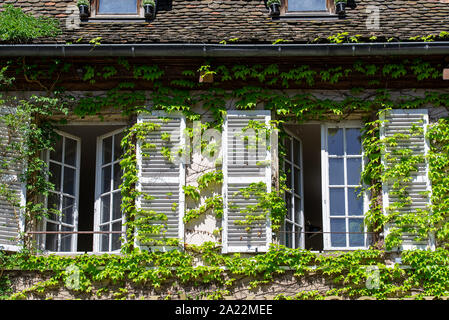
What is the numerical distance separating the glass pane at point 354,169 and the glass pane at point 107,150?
2809mm

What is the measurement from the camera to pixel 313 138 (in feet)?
46.6

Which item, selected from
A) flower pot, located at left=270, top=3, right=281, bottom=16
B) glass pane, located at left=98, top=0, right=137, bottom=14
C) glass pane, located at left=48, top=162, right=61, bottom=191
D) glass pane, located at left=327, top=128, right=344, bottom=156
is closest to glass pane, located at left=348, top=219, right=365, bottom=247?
glass pane, located at left=327, top=128, right=344, bottom=156

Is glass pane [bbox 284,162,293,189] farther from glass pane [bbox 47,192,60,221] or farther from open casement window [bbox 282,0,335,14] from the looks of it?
glass pane [bbox 47,192,60,221]

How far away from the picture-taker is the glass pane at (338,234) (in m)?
12.8

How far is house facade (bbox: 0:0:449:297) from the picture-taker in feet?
41.1

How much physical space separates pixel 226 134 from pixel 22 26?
8.89 ft

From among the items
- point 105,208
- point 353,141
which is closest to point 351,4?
point 353,141

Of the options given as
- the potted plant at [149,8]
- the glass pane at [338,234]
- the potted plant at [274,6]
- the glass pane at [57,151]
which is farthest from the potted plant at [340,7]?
the glass pane at [57,151]

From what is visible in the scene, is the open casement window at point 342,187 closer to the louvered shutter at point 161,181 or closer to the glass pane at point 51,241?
the louvered shutter at point 161,181

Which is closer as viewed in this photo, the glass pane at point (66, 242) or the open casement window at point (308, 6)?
the glass pane at point (66, 242)

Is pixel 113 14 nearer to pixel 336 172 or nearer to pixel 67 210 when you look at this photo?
pixel 67 210

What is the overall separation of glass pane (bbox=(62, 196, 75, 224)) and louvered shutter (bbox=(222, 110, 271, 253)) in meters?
1.88
